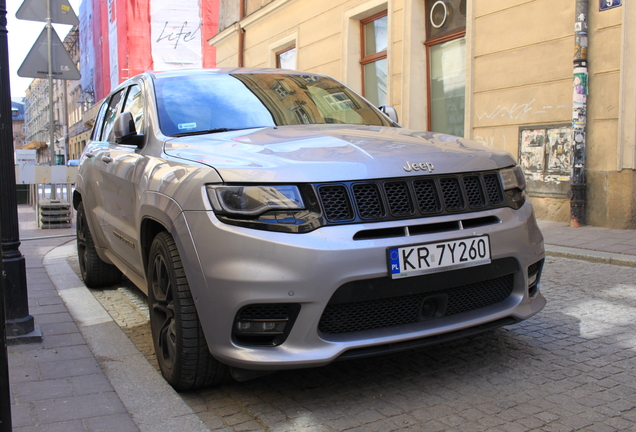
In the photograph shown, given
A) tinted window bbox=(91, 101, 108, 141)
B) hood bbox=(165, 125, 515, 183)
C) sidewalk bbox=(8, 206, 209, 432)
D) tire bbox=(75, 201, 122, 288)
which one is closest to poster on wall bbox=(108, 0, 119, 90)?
tinted window bbox=(91, 101, 108, 141)

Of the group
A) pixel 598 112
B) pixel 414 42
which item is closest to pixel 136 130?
pixel 598 112

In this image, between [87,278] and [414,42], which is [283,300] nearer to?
[87,278]

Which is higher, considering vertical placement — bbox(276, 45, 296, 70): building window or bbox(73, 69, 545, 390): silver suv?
bbox(276, 45, 296, 70): building window

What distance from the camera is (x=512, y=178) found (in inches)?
126

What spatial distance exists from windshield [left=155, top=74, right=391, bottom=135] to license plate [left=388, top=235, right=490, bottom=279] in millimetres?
1424

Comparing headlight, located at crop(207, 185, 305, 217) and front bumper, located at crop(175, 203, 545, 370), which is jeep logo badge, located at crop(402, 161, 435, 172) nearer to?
front bumper, located at crop(175, 203, 545, 370)

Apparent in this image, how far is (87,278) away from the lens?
5.49 meters

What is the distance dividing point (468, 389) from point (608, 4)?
6.92 metres

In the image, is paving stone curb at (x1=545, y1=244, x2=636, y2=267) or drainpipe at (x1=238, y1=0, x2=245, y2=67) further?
drainpipe at (x1=238, y1=0, x2=245, y2=67)

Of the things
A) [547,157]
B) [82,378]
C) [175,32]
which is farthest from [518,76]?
[175,32]

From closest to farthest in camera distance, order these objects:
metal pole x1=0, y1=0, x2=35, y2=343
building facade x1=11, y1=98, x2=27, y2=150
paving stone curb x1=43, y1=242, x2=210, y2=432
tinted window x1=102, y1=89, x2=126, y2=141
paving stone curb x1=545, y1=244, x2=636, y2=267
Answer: paving stone curb x1=43, y1=242, x2=210, y2=432 < metal pole x1=0, y1=0, x2=35, y2=343 < tinted window x1=102, y1=89, x2=126, y2=141 < paving stone curb x1=545, y1=244, x2=636, y2=267 < building facade x1=11, y1=98, x2=27, y2=150

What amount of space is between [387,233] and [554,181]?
22.9 feet

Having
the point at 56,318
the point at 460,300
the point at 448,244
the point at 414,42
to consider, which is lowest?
the point at 56,318

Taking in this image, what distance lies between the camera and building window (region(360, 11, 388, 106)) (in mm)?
13352
